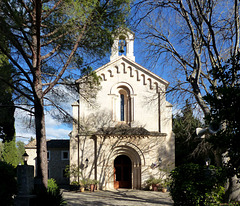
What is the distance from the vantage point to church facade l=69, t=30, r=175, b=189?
723 inches

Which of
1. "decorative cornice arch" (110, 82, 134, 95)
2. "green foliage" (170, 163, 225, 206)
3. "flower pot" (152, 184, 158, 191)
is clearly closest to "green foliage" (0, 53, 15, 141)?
"green foliage" (170, 163, 225, 206)

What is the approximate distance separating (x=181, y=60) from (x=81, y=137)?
34.4 feet

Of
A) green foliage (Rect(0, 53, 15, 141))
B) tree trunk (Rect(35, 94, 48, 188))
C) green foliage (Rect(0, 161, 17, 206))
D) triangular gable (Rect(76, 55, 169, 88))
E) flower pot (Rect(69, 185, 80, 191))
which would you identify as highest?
triangular gable (Rect(76, 55, 169, 88))

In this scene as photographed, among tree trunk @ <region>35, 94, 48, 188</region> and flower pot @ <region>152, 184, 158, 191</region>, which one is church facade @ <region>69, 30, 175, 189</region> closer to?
flower pot @ <region>152, 184, 158, 191</region>

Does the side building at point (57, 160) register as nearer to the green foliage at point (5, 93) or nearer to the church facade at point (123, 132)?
the church facade at point (123, 132)

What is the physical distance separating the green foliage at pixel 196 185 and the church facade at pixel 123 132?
10392 mm

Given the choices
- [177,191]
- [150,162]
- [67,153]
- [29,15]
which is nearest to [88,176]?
[150,162]

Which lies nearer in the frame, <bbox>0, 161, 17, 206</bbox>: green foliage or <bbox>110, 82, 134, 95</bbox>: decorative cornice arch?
<bbox>0, 161, 17, 206</bbox>: green foliage

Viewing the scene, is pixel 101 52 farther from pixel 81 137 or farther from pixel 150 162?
pixel 150 162

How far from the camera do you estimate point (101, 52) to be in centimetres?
1022

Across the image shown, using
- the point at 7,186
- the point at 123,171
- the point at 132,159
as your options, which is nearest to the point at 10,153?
the point at 123,171

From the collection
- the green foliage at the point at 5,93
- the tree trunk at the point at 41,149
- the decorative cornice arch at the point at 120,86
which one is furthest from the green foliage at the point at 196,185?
the decorative cornice arch at the point at 120,86

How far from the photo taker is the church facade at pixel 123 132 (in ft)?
60.2

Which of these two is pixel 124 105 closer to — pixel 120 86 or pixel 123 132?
pixel 120 86
